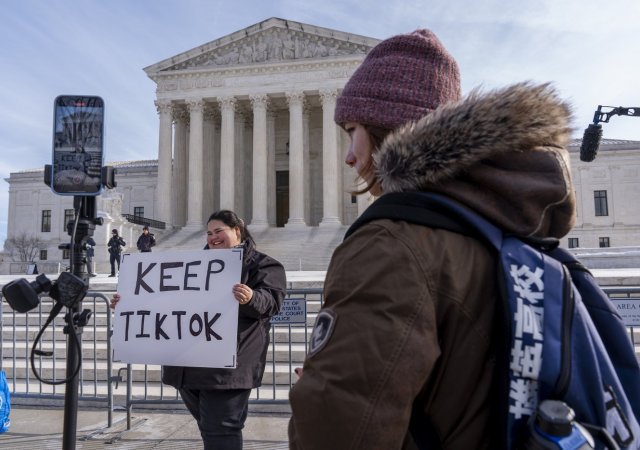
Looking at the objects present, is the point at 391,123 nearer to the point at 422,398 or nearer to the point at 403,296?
the point at 403,296

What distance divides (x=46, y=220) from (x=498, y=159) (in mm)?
65783

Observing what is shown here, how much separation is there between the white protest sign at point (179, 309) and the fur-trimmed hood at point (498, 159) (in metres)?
2.67

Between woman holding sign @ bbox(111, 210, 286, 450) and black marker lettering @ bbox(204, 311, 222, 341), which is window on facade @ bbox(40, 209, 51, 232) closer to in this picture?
woman holding sign @ bbox(111, 210, 286, 450)

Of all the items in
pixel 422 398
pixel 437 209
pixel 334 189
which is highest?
pixel 334 189

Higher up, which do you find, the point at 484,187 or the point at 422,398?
the point at 484,187

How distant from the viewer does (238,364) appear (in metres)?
3.66

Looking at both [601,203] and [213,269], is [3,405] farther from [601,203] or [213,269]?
[601,203]

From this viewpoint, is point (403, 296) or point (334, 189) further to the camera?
point (334, 189)

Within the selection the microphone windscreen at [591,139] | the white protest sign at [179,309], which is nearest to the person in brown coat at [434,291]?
the white protest sign at [179,309]

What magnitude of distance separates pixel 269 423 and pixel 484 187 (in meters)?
4.85

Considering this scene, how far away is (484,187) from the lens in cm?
129

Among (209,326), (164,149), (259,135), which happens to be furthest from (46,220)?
(209,326)

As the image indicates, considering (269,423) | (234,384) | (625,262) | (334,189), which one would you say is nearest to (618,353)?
(234,384)

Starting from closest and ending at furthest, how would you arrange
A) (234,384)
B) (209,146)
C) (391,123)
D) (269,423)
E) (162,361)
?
(391,123) < (234,384) < (162,361) < (269,423) < (209,146)
